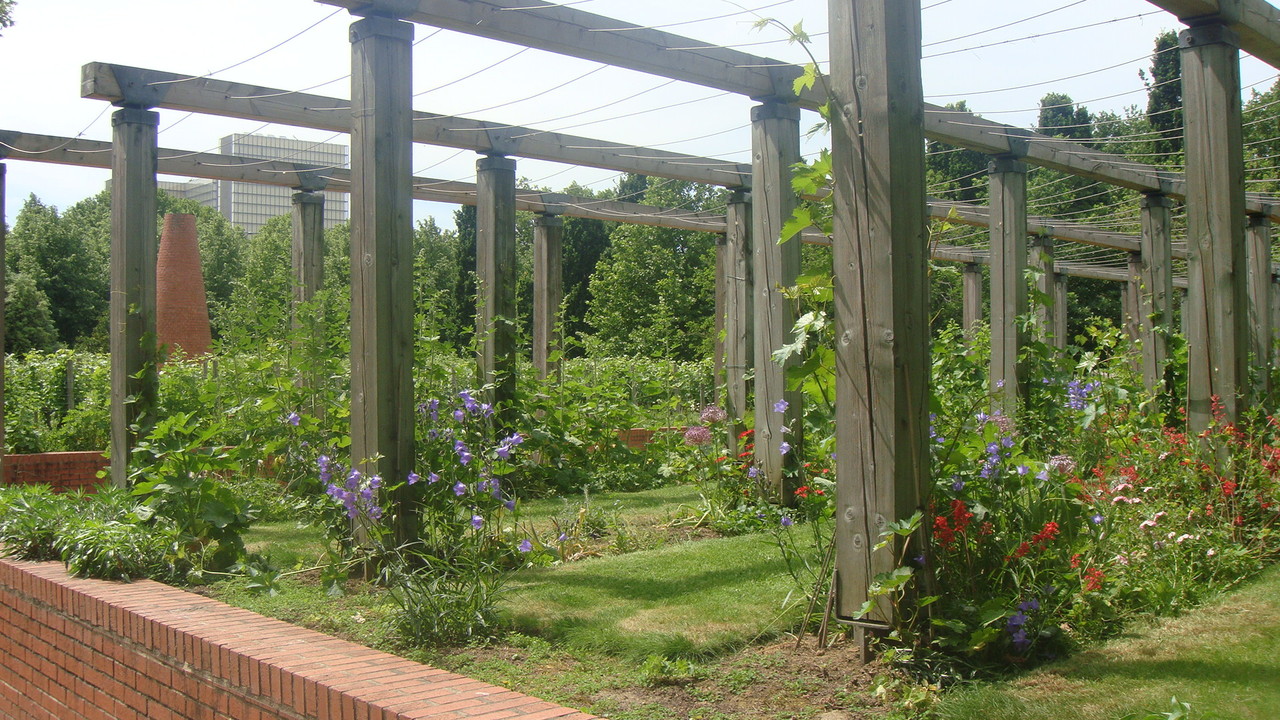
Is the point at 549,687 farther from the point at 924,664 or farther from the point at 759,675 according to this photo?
the point at 924,664

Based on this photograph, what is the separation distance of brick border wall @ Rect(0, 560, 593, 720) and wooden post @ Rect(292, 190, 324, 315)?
391 cm

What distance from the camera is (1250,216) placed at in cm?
1122

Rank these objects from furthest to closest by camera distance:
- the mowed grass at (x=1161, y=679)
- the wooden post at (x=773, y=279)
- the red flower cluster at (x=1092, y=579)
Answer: the wooden post at (x=773, y=279) < the red flower cluster at (x=1092, y=579) < the mowed grass at (x=1161, y=679)

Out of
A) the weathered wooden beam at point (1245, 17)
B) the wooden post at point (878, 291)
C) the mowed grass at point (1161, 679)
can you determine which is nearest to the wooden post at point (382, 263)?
the wooden post at point (878, 291)

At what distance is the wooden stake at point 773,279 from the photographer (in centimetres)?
623

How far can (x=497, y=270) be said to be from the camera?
8.02 metres

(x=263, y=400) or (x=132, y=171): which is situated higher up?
(x=132, y=171)

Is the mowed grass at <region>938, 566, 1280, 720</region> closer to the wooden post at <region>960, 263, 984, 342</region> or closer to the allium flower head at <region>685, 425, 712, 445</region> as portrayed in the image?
the allium flower head at <region>685, 425, 712, 445</region>

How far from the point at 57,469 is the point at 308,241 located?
11.6ft

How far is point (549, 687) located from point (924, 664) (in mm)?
1201

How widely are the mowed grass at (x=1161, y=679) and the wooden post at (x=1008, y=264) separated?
14.8ft

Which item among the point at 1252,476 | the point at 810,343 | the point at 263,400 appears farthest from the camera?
the point at 263,400

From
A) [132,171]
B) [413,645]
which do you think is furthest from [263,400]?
[413,645]

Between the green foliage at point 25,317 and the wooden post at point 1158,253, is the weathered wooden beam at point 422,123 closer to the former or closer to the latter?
the wooden post at point 1158,253
